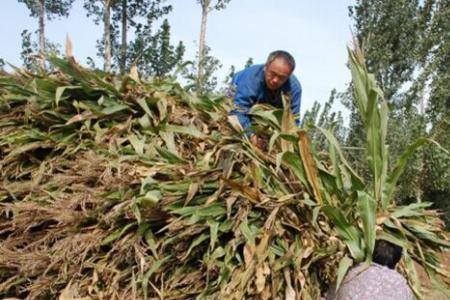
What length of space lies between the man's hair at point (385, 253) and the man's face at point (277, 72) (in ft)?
4.65

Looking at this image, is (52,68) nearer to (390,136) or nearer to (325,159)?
(325,159)

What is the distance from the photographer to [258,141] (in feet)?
10.6

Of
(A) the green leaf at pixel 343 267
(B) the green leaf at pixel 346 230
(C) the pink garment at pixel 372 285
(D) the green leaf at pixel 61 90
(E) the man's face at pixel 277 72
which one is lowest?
(C) the pink garment at pixel 372 285

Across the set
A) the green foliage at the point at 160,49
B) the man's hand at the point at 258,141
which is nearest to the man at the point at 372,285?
the man's hand at the point at 258,141

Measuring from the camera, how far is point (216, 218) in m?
2.77

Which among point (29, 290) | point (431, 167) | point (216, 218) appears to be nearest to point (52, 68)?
point (29, 290)

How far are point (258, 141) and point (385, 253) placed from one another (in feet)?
2.88

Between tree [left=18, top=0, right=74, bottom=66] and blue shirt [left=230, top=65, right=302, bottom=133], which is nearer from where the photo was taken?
Answer: blue shirt [left=230, top=65, right=302, bottom=133]

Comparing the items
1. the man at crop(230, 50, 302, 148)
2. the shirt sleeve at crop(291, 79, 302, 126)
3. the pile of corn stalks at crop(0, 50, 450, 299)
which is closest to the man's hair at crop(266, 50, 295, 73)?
the man at crop(230, 50, 302, 148)

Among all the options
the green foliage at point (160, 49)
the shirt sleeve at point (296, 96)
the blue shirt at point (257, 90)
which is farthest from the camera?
the green foliage at point (160, 49)

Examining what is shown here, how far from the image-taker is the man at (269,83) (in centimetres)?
383

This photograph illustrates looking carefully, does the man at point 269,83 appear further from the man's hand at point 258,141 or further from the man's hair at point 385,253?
the man's hair at point 385,253

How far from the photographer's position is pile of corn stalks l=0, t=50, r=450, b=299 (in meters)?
2.71

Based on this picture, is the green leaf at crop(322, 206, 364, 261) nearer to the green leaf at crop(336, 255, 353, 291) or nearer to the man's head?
the green leaf at crop(336, 255, 353, 291)
